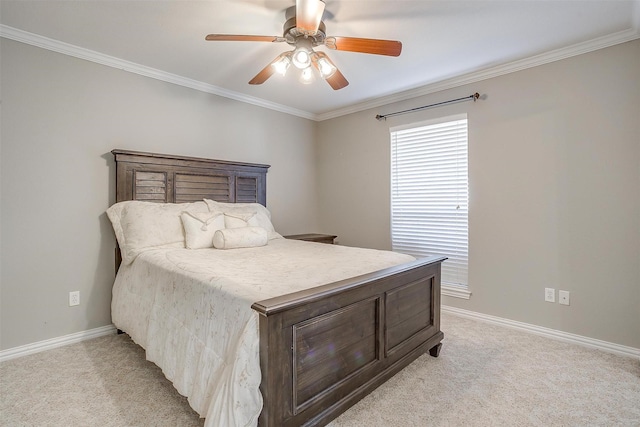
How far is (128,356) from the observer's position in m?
2.41

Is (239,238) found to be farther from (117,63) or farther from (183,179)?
(117,63)

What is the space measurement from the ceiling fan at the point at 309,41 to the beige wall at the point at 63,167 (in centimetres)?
152

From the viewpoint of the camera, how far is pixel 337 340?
164cm

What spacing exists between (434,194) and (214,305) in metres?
2.71

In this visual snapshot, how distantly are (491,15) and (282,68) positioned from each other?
148 cm

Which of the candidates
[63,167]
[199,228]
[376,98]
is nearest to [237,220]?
[199,228]

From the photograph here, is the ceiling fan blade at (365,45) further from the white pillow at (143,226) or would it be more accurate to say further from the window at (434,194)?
the white pillow at (143,226)

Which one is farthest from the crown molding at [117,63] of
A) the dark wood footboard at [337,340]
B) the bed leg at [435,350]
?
the bed leg at [435,350]

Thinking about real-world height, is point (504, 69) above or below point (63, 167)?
above

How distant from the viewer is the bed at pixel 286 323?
133cm

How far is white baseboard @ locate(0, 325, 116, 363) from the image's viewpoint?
2377 millimetres

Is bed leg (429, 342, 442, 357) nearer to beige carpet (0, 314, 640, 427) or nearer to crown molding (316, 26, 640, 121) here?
beige carpet (0, 314, 640, 427)

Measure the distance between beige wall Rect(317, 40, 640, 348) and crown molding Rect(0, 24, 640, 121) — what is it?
0.21ft

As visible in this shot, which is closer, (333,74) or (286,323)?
(286,323)
